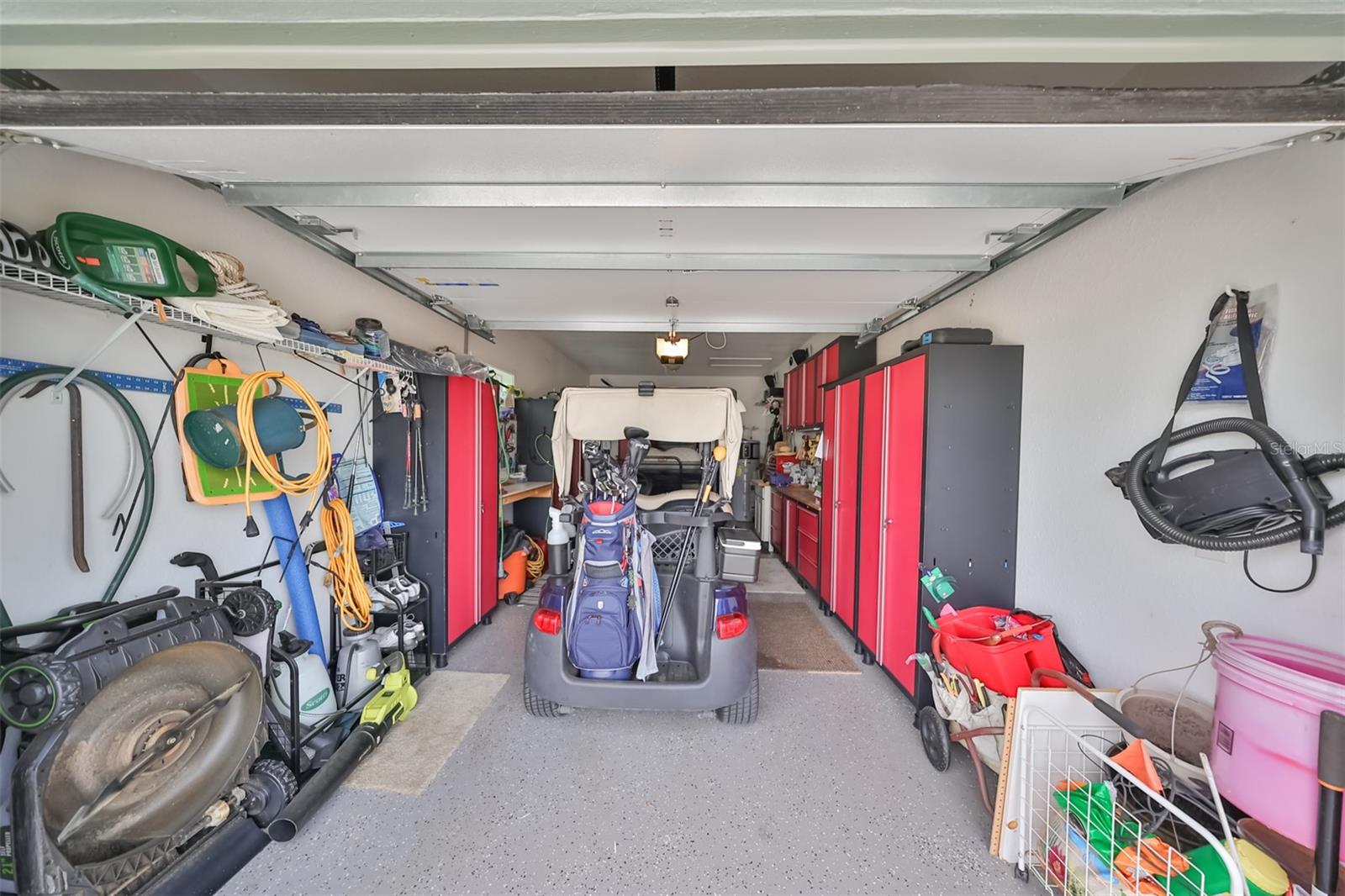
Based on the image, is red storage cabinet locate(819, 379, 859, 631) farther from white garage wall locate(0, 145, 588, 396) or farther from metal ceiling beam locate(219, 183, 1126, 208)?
white garage wall locate(0, 145, 588, 396)

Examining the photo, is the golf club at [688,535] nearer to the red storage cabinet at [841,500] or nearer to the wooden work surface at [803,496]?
the red storage cabinet at [841,500]

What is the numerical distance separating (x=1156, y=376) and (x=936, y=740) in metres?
1.71

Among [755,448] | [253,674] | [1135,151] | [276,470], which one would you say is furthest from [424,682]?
[755,448]

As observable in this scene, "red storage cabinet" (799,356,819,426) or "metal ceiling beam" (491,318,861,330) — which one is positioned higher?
"metal ceiling beam" (491,318,861,330)

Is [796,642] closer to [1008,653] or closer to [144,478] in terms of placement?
[1008,653]

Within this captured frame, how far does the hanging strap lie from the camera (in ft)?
3.98

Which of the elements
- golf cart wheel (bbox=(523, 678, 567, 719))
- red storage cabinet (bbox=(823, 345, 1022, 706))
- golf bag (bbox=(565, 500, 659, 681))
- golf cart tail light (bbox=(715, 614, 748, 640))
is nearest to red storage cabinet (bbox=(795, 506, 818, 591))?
red storage cabinet (bbox=(823, 345, 1022, 706))

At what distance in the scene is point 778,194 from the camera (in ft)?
4.81

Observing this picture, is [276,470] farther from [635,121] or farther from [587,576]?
[635,121]

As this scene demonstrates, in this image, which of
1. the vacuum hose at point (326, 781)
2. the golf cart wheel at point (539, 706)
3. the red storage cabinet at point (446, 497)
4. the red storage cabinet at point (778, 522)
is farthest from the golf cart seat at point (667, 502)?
the red storage cabinet at point (778, 522)

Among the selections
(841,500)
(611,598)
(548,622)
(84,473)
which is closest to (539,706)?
(548,622)

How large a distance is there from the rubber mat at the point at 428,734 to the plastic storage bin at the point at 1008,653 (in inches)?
91.5

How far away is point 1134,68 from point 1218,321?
2.67 ft

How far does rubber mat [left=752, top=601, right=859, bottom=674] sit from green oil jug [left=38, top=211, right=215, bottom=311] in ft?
10.8
